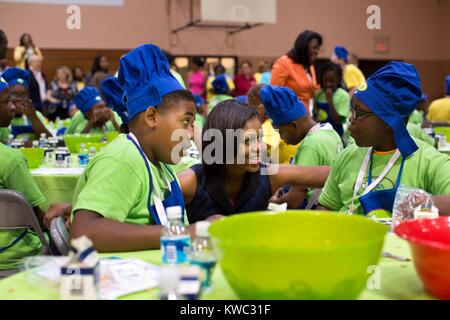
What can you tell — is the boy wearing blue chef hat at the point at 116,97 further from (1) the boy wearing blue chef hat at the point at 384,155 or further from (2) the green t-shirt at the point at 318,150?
(2) the green t-shirt at the point at 318,150

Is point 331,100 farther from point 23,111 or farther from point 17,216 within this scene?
point 17,216

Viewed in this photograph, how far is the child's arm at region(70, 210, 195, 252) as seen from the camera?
1513 millimetres

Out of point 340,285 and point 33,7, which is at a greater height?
point 33,7

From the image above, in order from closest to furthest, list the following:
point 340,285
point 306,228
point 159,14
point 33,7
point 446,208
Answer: point 340,285, point 306,228, point 446,208, point 33,7, point 159,14

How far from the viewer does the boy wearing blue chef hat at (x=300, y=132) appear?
3.21 meters

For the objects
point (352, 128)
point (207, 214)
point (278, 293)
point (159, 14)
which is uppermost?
point (159, 14)

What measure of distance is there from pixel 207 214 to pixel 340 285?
129 cm

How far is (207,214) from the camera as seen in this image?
2.26m

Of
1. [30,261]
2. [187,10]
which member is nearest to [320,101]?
[30,261]

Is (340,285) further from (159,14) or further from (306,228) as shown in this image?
(159,14)

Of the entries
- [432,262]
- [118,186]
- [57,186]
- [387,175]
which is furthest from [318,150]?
[432,262]

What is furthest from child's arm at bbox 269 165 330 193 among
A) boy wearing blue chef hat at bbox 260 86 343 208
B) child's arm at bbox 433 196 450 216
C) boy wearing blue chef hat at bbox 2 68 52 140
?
boy wearing blue chef hat at bbox 2 68 52 140

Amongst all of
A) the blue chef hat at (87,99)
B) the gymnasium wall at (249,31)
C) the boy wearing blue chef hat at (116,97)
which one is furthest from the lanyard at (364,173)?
the gymnasium wall at (249,31)

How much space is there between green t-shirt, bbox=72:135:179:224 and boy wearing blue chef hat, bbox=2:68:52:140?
381 cm
